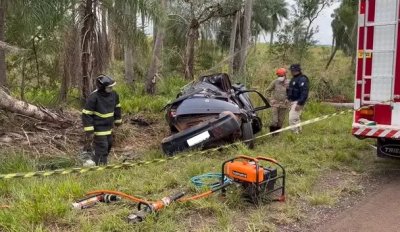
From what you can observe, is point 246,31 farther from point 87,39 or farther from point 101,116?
point 101,116

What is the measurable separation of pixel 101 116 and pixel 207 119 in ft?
5.87

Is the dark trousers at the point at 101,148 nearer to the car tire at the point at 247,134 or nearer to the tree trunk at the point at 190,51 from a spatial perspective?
the car tire at the point at 247,134

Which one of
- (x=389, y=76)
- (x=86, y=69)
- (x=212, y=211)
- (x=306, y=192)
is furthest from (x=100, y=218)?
(x=86, y=69)

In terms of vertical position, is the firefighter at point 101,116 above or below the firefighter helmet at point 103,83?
below

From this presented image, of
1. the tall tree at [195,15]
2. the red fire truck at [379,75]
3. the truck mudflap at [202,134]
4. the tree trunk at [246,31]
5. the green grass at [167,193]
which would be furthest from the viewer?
the tall tree at [195,15]

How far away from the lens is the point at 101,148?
759 centimetres

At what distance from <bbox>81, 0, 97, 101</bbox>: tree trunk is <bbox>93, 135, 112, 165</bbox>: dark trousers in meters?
2.75

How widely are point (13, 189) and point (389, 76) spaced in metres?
5.08

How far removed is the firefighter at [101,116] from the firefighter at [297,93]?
3820 mm

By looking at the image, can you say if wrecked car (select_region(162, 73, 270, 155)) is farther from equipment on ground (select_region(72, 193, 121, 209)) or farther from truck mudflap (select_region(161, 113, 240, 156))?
equipment on ground (select_region(72, 193, 121, 209))

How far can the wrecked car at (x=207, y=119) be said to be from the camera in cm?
769

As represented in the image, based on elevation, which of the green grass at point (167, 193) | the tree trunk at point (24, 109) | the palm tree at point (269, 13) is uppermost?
the palm tree at point (269, 13)

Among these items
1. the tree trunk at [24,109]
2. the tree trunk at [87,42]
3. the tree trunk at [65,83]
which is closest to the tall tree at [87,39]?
the tree trunk at [87,42]

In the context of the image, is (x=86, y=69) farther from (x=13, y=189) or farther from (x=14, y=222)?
(x=14, y=222)
